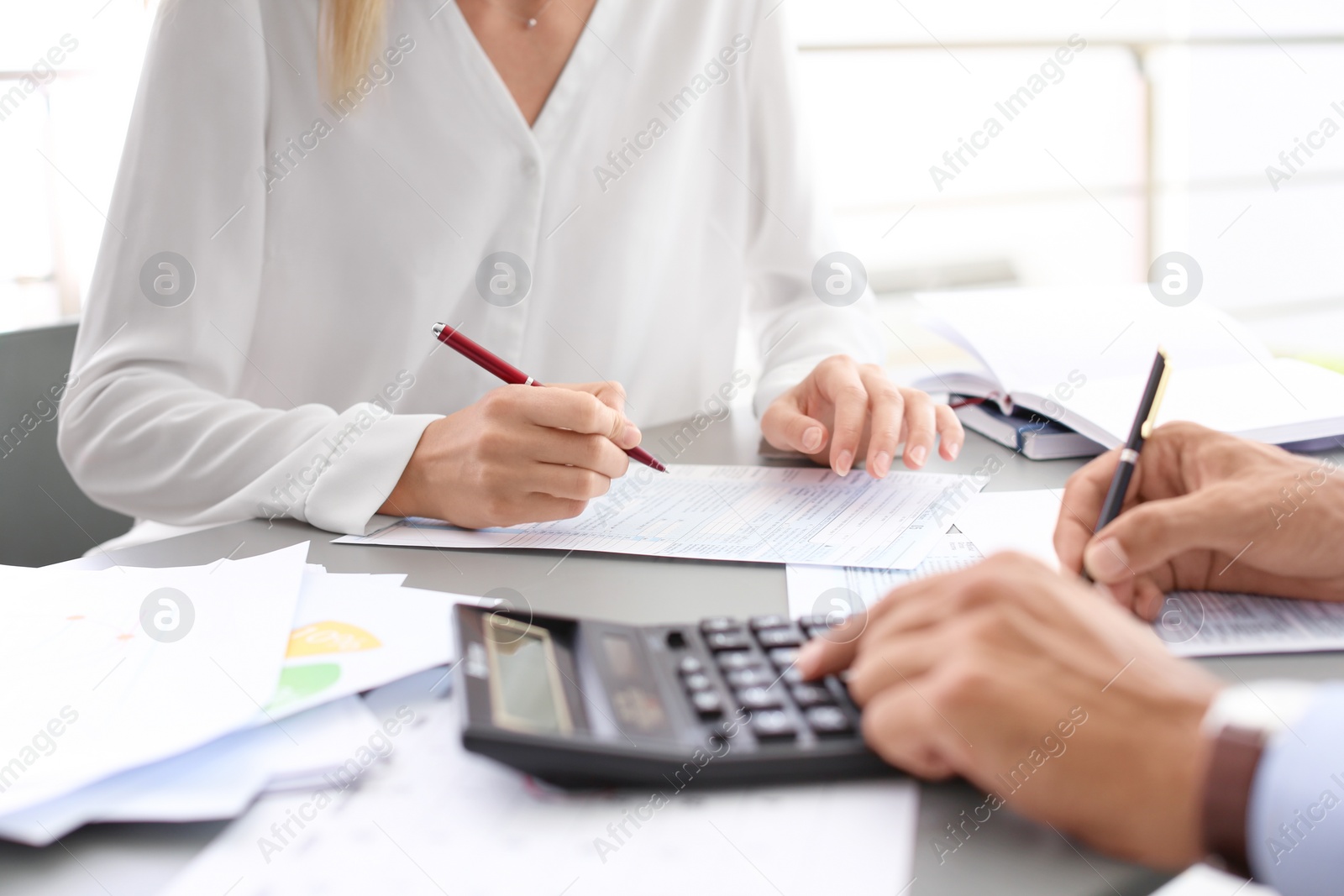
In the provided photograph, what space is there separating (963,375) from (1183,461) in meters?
0.48

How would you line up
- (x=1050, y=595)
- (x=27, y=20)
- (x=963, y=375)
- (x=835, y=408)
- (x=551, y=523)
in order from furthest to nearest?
(x=27, y=20), (x=963, y=375), (x=835, y=408), (x=551, y=523), (x=1050, y=595)

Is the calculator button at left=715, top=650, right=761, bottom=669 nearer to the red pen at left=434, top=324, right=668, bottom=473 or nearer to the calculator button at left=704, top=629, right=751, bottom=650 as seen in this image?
the calculator button at left=704, top=629, right=751, bottom=650

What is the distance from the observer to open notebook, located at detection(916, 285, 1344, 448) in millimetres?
929

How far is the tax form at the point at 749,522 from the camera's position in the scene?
73 cm

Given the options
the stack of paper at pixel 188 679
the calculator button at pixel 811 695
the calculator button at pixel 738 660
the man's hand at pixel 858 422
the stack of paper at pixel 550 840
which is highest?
the man's hand at pixel 858 422

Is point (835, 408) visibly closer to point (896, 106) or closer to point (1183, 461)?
point (1183, 461)

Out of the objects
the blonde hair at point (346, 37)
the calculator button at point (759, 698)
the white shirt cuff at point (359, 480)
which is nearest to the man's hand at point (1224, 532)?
the calculator button at point (759, 698)

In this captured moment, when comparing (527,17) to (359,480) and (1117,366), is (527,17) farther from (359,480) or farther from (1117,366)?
(1117,366)

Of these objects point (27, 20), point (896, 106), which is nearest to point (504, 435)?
point (27, 20)

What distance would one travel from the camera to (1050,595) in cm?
43

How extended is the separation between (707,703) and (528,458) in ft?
1.20

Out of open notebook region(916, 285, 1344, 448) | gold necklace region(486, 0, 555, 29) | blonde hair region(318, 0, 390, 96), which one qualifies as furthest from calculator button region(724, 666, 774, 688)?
gold necklace region(486, 0, 555, 29)

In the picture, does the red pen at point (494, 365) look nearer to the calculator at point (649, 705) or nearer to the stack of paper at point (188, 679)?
the stack of paper at point (188, 679)

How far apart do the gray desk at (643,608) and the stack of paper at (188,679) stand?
2cm
